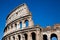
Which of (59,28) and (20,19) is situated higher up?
(20,19)

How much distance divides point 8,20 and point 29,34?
871 cm

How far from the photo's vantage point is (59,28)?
84.0 feet

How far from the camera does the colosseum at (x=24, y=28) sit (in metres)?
25.7

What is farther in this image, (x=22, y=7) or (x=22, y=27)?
(x=22, y=7)

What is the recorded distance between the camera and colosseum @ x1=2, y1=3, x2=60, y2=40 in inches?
1013

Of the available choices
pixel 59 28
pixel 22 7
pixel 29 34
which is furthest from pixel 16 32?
pixel 59 28

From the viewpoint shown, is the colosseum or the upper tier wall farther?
the upper tier wall

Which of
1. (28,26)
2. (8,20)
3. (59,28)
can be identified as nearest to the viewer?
(59,28)

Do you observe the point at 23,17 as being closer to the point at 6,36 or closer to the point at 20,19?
the point at 20,19

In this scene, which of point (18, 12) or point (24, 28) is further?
point (18, 12)

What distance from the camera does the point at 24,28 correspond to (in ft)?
89.6

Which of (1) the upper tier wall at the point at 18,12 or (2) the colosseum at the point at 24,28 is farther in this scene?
(1) the upper tier wall at the point at 18,12

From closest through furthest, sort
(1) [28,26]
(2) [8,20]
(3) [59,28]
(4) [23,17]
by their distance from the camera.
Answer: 1. (3) [59,28]
2. (1) [28,26]
3. (4) [23,17]
4. (2) [8,20]

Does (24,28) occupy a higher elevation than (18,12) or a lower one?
lower
